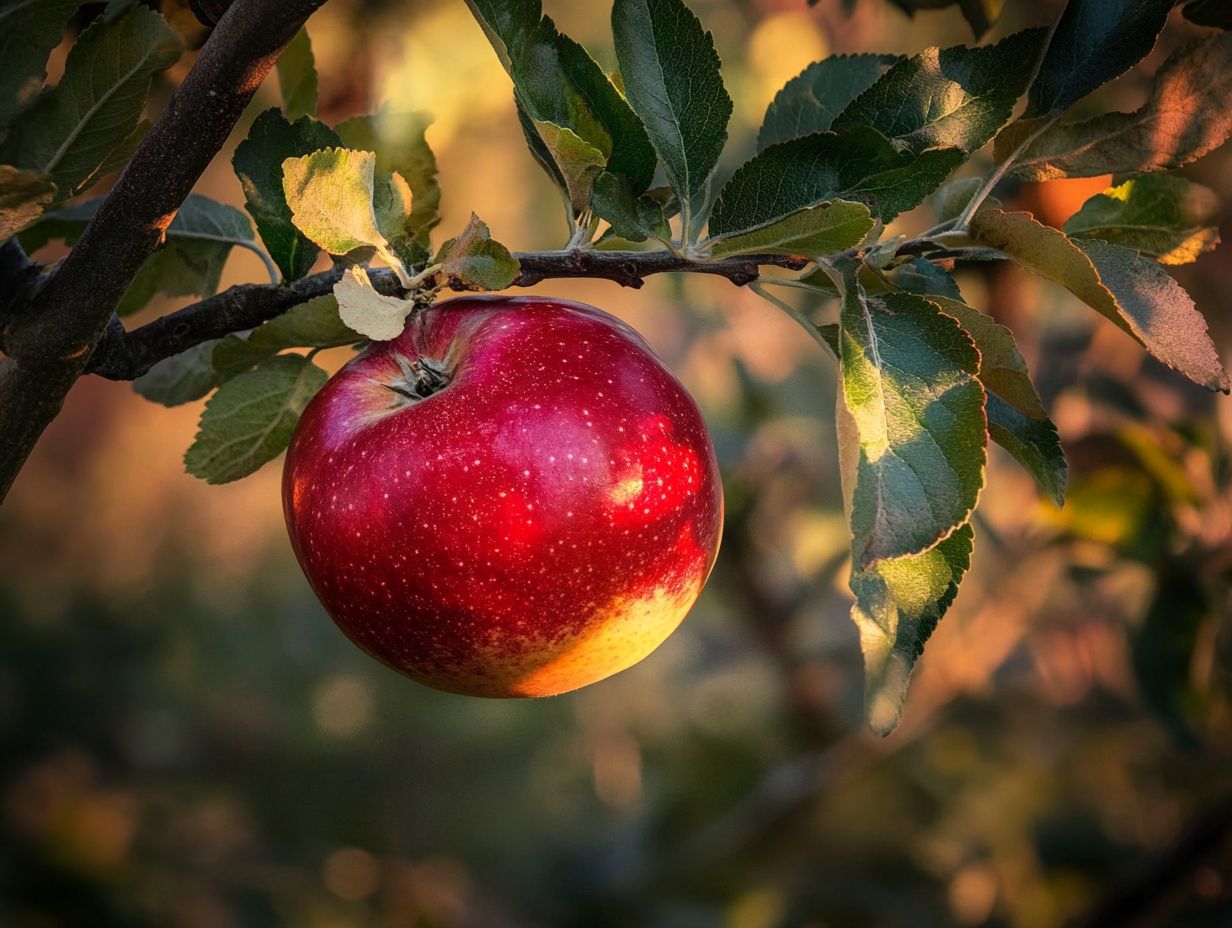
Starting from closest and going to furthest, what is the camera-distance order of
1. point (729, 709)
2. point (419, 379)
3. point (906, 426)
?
point (906, 426)
point (419, 379)
point (729, 709)

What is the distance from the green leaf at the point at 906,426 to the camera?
0.32m

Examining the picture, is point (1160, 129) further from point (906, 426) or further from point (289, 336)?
point (289, 336)

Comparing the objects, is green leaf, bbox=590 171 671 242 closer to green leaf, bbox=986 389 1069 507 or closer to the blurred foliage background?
green leaf, bbox=986 389 1069 507

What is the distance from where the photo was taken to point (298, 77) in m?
0.48

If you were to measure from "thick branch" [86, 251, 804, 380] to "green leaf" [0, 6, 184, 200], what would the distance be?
2.5 inches

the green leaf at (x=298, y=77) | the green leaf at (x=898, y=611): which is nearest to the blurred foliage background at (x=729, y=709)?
the green leaf at (x=298, y=77)

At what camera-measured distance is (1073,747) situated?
4.30 feet

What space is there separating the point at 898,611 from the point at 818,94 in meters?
0.22

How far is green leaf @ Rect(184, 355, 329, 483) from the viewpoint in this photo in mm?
448

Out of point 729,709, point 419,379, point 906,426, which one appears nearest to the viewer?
point 906,426

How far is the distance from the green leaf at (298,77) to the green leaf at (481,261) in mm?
156

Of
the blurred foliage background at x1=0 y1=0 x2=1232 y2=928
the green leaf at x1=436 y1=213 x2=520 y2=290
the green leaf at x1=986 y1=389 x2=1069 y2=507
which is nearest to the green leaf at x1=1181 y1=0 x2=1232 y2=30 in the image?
the green leaf at x1=986 y1=389 x2=1069 y2=507

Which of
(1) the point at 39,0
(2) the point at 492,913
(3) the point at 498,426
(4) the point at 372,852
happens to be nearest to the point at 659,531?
(3) the point at 498,426

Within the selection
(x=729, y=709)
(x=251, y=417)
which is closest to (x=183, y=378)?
(x=251, y=417)
